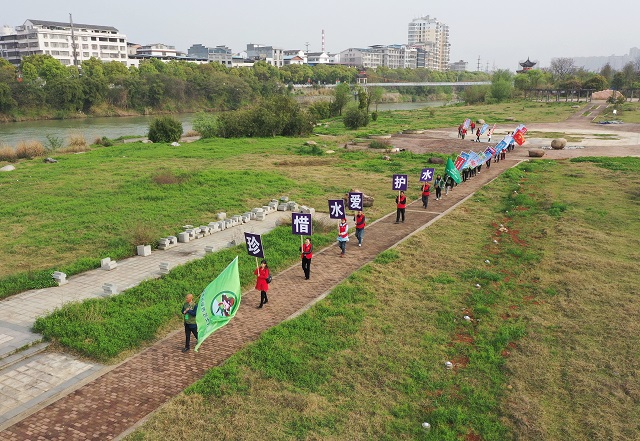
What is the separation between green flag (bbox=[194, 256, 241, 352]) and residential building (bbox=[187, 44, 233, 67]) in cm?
14698

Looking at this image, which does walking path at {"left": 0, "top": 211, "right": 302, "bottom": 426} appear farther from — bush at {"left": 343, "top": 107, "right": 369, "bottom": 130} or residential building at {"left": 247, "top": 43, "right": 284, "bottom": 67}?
residential building at {"left": 247, "top": 43, "right": 284, "bottom": 67}

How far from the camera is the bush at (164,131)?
144 feet

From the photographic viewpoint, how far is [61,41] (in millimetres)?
102188

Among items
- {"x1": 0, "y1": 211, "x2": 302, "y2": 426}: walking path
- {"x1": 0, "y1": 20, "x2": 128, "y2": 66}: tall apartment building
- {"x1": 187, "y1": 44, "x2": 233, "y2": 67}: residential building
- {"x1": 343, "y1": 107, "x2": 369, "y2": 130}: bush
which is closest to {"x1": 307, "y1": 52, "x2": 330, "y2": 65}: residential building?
{"x1": 187, "y1": 44, "x2": 233, "y2": 67}: residential building

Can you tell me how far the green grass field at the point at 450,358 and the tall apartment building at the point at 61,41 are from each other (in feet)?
351

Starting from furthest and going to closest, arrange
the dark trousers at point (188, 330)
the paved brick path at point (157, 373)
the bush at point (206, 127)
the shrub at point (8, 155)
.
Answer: the bush at point (206, 127), the shrub at point (8, 155), the dark trousers at point (188, 330), the paved brick path at point (157, 373)

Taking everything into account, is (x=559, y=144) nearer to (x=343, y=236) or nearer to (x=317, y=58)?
(x=343, y=236)

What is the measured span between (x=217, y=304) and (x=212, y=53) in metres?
169

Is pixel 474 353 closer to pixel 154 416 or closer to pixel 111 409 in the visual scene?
pixel 154 416

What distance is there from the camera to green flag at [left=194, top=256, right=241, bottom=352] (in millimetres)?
9508

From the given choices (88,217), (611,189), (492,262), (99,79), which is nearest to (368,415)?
(492,262)

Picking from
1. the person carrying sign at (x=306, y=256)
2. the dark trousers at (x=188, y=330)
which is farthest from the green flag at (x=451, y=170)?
the dark trousers at (x=188, y=330)

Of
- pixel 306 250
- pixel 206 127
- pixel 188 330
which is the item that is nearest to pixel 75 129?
pixel 206 127

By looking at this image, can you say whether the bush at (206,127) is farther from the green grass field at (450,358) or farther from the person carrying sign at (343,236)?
the green grass field at (450,358)
